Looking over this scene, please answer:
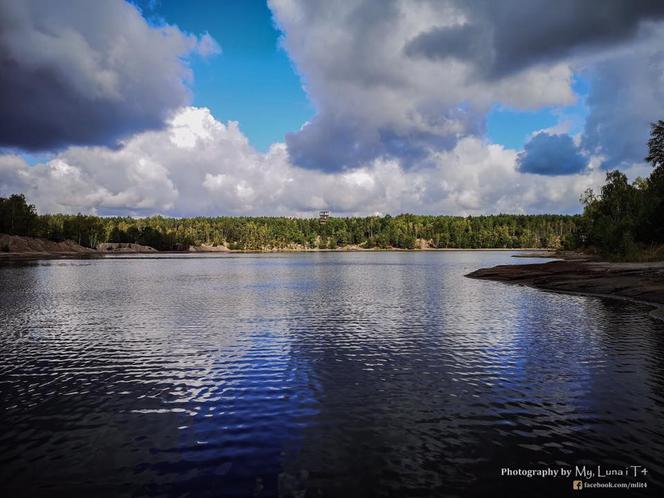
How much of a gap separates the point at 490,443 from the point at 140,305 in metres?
45.2

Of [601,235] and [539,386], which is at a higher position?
[601,235]

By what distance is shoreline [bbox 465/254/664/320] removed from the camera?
168 feet

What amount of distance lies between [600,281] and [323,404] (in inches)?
2291

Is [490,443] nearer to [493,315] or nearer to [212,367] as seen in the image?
[212,367]

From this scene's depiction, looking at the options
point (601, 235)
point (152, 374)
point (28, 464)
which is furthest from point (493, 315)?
point (601, 235)

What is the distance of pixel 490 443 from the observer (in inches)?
581

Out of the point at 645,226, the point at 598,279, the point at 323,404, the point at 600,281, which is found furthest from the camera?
the point at 645,226

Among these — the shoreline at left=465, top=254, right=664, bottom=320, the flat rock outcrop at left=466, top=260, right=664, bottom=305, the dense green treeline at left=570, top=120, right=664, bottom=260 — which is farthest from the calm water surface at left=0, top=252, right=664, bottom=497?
the dense green treeline at left=570, top=120, right=664, bottom=260

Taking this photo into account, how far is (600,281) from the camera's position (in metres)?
63.2

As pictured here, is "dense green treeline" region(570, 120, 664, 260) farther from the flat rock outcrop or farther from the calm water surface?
the calm water surface

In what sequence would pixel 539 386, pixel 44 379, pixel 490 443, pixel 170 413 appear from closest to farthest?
1. pixel 490 443
2. pixel 170 413
3. pixel 539 386
4. pixel 44 379

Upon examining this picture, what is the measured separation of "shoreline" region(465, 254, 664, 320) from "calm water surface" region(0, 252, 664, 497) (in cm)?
1391

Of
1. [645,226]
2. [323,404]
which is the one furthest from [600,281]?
[323,404]

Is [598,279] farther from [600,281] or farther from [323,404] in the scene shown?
[323,404]
